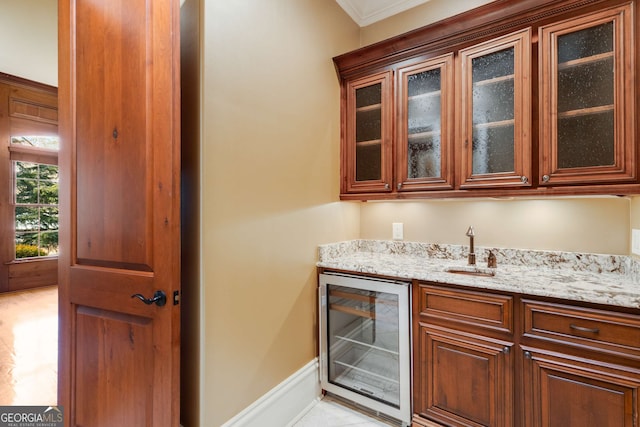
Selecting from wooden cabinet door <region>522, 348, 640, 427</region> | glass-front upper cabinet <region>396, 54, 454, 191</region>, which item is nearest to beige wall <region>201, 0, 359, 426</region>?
glass-front upper cabinet <region>396, 54, 454, 191</region>

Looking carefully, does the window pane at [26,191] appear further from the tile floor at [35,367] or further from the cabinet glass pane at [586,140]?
the cabinet glass pane at [586,140]

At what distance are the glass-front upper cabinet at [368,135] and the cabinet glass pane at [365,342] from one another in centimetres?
84

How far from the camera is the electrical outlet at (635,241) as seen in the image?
1.51 metres

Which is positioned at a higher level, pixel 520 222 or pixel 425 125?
pixel 425 125

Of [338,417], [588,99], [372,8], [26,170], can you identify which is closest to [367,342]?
[338,417]

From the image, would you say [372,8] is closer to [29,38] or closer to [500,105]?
[500,105]

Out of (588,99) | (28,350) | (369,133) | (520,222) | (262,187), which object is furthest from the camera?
(28,350)

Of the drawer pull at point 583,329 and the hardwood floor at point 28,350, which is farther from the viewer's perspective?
the hardwood floor at point 28,350

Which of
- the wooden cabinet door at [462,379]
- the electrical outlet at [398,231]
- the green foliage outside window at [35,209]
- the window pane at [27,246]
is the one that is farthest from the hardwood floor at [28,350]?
the electrical outlet at [398,231]

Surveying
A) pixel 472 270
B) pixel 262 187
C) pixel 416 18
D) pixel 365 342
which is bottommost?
pixel 365 342

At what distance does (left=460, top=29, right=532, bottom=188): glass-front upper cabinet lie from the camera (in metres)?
1.66

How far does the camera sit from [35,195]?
4.86 metres

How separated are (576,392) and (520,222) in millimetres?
1039

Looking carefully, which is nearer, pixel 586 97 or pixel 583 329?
pixel 583 329
